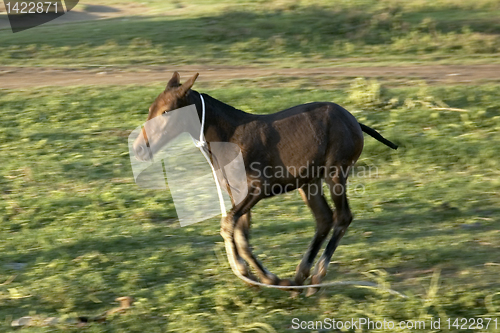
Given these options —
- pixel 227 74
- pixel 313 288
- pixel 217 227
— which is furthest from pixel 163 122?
pixel 227 74

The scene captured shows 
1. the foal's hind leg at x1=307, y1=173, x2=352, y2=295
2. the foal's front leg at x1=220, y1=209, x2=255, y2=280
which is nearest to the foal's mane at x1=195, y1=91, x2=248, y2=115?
the foal's front leg at x1=220, y1=209, x2=255, y2=280

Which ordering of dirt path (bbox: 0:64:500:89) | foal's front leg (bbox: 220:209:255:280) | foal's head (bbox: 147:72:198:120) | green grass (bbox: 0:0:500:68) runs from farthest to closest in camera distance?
green grass (bbox: 0:0:500:68)
dirt path (bbox: 0:64:500:89)
foal's front leg (bbox: 220:209:255:280)
foal's head (bbox: 147:72:198:120)

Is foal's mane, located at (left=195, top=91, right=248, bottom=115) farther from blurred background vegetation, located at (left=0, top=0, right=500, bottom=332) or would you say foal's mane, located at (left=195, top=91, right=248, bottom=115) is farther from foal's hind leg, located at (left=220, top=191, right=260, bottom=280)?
blurred background vegetation, located at (left=0, top=0, right=500, bottom=332)

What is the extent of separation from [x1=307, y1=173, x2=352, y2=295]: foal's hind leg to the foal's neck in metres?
0.86

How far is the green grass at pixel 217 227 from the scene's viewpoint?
5.39 m

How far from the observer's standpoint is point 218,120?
17.3 ft

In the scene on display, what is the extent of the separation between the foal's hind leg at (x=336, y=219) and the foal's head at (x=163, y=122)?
4.25 ft

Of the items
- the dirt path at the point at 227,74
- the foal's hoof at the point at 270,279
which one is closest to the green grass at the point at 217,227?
the foal's hoof at the point at 270,279

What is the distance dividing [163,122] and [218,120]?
46cm

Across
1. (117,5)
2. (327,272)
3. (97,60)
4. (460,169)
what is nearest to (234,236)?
(327,272)

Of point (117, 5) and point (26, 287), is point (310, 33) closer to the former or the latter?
point (117, 5)

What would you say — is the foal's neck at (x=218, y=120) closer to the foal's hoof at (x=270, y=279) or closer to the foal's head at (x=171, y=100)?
the foal's head at (x=171, y=100)

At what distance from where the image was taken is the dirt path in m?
12.7

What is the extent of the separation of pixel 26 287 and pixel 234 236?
6.30 feet
